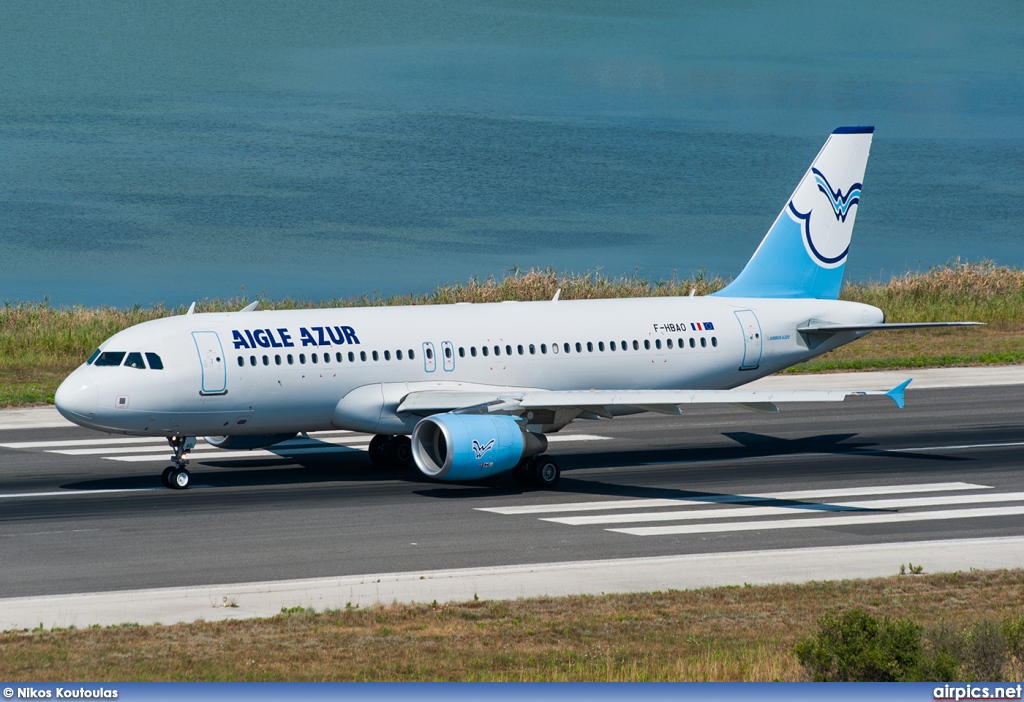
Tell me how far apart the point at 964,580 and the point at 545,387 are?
13434 mm

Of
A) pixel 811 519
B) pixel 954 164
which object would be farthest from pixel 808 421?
pixel 954 164

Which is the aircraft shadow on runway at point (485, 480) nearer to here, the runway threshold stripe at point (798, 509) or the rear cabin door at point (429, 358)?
the runway threshold stripe at point (798, 509)

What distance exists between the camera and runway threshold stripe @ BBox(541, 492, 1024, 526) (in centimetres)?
2856

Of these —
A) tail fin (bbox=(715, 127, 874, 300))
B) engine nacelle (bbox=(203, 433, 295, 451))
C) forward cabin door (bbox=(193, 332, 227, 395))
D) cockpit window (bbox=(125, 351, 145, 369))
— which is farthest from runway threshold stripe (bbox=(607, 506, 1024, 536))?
tail fin (bbox=(715, 127, 874, 300))

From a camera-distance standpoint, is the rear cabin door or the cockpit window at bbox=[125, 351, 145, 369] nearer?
the cockpit window at bbox=[125, 351, 145, 369]

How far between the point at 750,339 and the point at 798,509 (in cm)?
810

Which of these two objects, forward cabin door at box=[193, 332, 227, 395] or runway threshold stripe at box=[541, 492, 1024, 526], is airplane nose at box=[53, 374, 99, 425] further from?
runway threshold stripe at box=[541, 492, 1024, 526]

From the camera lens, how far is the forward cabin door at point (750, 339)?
120 ft

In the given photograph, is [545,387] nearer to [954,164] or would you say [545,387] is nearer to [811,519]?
[811,519]

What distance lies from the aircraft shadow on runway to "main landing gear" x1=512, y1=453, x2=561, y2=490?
1.07 ft

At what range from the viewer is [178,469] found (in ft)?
103

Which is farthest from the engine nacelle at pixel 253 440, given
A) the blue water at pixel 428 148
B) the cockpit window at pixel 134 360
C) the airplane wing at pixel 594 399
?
the blue water at pixel 428 148

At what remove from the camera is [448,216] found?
10400cm

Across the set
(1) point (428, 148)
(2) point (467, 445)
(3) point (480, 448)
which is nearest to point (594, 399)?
(3) point (480, 448)
